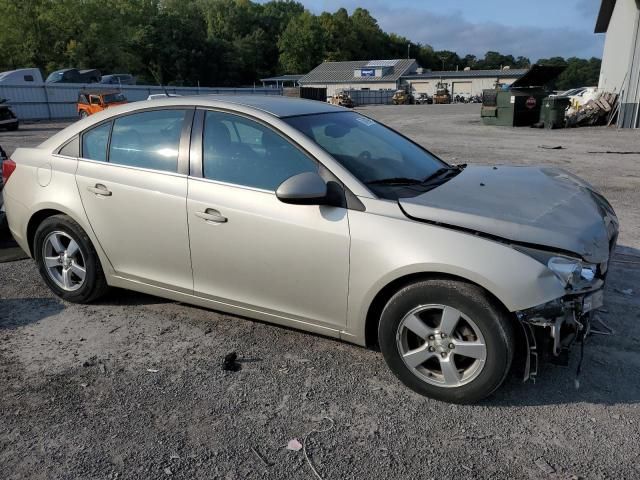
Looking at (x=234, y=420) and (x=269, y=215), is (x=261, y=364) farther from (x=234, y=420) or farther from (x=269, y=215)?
(x=269, y=215)

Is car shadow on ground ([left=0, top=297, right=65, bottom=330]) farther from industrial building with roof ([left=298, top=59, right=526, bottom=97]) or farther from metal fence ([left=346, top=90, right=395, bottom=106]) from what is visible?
industrial building with roof ([left=298, top=59, right=526, bottom=97])

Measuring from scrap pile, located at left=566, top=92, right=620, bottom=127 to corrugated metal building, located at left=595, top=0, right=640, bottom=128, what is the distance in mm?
630

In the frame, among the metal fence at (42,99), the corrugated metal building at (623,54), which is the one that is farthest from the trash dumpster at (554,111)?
the metal fence at (42,99)

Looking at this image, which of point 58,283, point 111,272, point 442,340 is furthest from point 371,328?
point 58,283

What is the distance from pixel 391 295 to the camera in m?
3.17

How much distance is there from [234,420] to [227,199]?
136 cm

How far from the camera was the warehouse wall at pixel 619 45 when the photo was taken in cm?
2267

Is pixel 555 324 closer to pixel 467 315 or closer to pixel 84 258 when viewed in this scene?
pixel 467 315

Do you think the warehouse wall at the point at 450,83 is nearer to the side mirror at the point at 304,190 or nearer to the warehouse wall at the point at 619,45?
the warehouse wall at the point at 619,45

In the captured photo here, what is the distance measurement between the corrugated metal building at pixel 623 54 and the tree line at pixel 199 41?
2960 mm

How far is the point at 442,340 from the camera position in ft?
9.82

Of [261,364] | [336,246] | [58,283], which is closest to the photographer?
[336,246]

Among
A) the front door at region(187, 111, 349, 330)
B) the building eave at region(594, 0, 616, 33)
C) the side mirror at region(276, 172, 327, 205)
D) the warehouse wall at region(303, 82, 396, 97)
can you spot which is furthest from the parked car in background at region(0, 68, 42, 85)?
the warehouse wall at region(303, 82, 396, 97)

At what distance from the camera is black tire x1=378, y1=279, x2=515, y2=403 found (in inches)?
112
